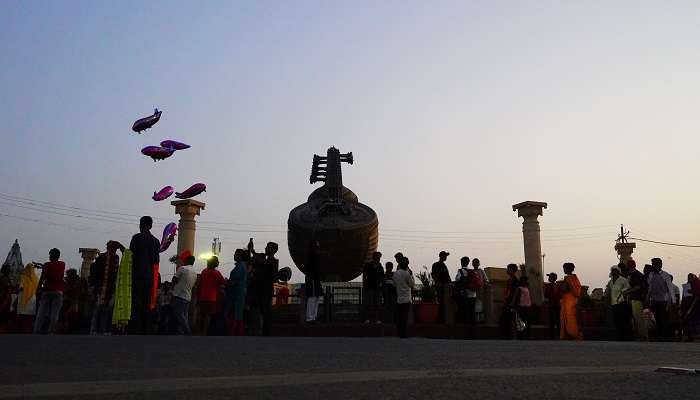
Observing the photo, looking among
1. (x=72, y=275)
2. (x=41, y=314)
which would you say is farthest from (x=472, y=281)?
(x=72, y=275)

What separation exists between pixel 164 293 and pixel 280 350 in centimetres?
874

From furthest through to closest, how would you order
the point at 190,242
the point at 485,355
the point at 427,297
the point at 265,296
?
the point at 190,242 → the point at 427,297 → the point at 265,296 → the point at 485,355

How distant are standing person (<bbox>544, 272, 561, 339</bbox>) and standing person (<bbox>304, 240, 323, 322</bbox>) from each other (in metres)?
5.10

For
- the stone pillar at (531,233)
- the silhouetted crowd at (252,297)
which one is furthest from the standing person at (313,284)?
the stone pillar at (531,233)

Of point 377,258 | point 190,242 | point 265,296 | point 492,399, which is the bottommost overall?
point 492,399

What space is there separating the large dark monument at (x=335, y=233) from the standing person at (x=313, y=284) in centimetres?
681

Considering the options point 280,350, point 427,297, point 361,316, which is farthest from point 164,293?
point 280,350

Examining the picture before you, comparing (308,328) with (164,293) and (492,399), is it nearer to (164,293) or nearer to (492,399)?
(164,293)

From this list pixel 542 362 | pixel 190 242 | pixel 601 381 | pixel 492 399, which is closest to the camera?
pixel 492 399

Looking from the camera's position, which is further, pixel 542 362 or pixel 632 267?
pixel 632 267

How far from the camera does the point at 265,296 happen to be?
1195cm

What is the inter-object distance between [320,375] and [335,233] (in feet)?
57.5

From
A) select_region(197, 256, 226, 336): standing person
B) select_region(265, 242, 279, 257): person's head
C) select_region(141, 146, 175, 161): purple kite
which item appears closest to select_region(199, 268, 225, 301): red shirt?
select_region(197, 256, 226, 336): standing person

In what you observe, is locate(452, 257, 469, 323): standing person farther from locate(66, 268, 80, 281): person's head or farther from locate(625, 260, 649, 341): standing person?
locate(66, 268, 80, 281): person's head
